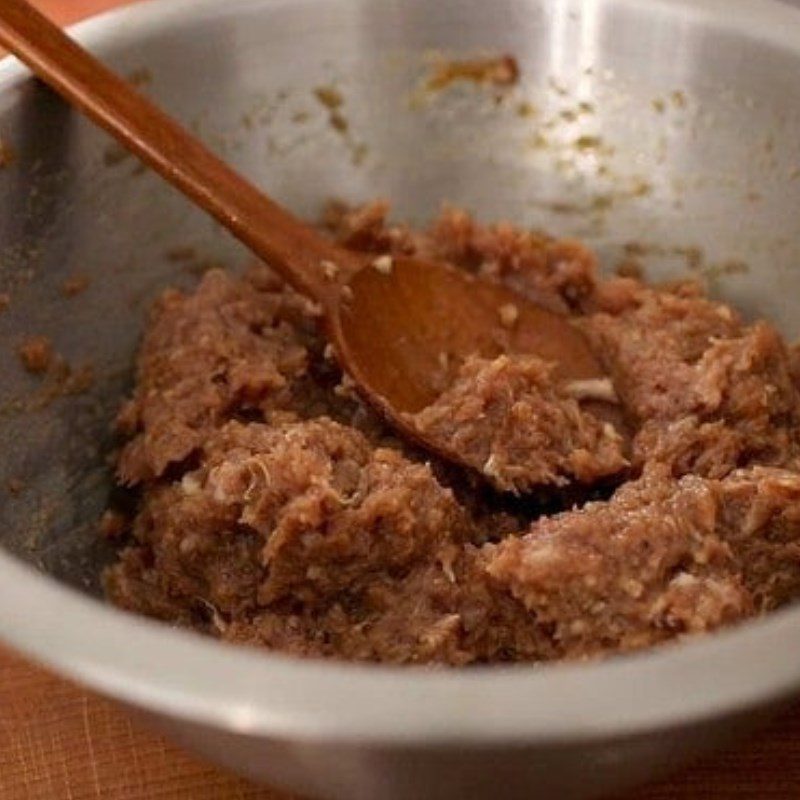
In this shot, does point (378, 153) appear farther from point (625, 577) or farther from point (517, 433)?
point (625, 577)

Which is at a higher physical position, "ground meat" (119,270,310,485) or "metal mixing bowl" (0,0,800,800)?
"metal mixing bowl" (0,0,800,800)

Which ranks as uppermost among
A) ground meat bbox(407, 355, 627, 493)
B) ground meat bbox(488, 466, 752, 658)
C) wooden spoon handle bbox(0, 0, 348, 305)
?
wooden spoon handle bbox(0, 0, 348, 305)

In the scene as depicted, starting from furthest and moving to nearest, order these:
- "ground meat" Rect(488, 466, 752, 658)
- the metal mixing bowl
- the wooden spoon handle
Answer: the metal mixing bowl
the wooden spoon handle
"ground meat" Rect(488, 466, 752, 658)

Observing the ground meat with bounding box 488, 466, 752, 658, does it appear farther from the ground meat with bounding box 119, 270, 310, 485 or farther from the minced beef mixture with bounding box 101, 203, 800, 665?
the ground meat with bounding box 119, 270, 310, 485

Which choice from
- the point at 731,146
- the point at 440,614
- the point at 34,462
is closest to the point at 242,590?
the point at 440,614

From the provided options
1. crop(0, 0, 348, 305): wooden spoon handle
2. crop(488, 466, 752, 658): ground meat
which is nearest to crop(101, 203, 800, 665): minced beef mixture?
crop(488, 466, 752, 658): ground meat

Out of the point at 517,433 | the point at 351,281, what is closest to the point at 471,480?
the point at 517,433

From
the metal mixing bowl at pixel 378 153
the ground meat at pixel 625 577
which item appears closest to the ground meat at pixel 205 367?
the metal mixing bowl at pixel 378 153
